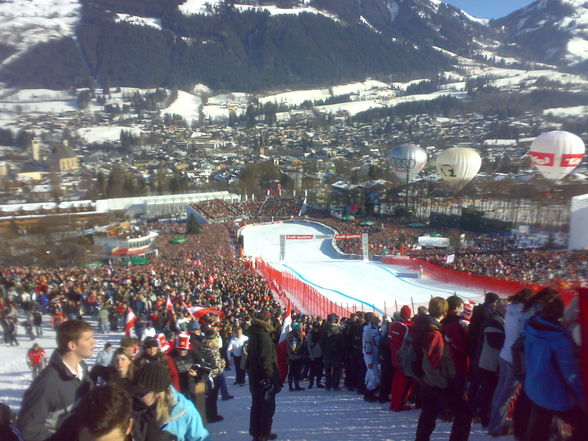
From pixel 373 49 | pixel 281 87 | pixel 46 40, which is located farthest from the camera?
pixel 373 49

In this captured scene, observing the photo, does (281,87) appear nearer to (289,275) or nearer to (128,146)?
(128,146)

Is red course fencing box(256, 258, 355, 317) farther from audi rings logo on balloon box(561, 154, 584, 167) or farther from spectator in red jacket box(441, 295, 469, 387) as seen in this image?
audi rings logo on balloon box(561, 154, 584, 167)

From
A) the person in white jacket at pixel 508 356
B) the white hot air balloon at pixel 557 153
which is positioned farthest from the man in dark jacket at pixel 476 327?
the white hot air balloon at pixel 557 153

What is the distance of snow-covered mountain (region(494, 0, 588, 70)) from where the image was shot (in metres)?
157

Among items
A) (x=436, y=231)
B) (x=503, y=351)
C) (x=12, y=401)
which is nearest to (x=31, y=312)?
(x=12, y=401)

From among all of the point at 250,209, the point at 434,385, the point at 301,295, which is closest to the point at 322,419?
the point at 434,385

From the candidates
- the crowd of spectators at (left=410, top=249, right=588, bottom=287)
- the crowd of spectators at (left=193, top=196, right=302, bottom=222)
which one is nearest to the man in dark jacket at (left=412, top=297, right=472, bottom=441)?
the crowd of spectators at (left=410, top=249, right=588, bottom=287)

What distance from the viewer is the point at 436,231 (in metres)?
27.8

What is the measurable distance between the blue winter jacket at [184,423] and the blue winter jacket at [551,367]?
1609mm

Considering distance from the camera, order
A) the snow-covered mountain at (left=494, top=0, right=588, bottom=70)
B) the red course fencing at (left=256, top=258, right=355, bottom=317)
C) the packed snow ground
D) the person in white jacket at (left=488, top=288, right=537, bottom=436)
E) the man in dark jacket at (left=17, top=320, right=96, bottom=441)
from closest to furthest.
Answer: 1. the man in dark jacket at (left=17, top=320, right=96, bottom=441)
2. the person in white jacket at (left=488, top=288, right=537, bottom=436)
3. the packed snow ground
4. the red course fencing at (left=256, top=258, right=355, bottom=317)
5. the snow-covered mountain at (left=494, top=0, right=588, bottom=70)

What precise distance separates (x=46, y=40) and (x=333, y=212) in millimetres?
130708

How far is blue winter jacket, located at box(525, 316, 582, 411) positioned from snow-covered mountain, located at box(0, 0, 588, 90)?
459ft

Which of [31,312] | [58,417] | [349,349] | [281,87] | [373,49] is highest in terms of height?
[373,49]

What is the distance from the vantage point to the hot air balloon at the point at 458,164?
28969 mm
